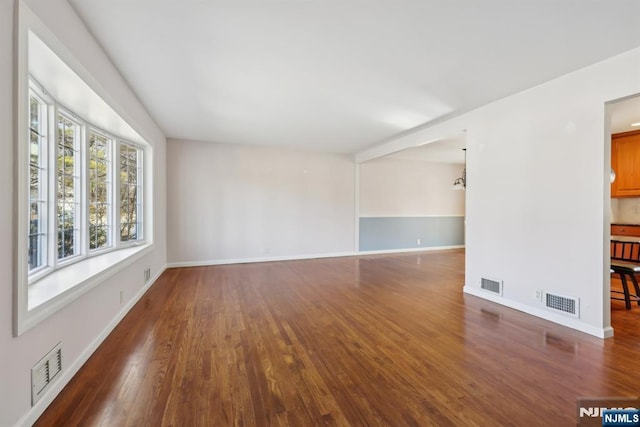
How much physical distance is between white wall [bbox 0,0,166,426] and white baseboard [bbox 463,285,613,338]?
4.29 metres

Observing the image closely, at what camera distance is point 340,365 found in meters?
2.08

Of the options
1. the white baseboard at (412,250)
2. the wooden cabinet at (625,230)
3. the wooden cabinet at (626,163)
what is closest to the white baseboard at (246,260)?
the white baseboard at (412,250)

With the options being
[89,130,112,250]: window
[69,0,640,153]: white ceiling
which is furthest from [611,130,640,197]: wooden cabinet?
[89,130,112,250]: window

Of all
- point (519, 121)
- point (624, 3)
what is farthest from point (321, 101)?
point (624, 3)

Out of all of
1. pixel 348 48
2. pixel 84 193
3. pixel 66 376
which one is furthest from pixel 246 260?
pixel 348 48

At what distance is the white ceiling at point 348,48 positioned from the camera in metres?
1.88

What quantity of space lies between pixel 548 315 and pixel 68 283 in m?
4.47

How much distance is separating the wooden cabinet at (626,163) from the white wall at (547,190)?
10.5ft

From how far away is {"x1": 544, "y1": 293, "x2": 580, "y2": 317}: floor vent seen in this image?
2.73m

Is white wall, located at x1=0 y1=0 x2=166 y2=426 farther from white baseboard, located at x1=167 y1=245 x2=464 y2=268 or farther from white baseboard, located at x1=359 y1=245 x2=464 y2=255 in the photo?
white baseboard, located at x1=359 y1=245 x2=464 y2=255

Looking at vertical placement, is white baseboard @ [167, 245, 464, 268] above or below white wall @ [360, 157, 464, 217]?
below

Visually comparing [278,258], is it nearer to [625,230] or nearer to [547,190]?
[547,190]

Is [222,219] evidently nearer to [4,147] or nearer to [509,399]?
[4,147]

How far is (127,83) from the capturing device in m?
A: 3.00
